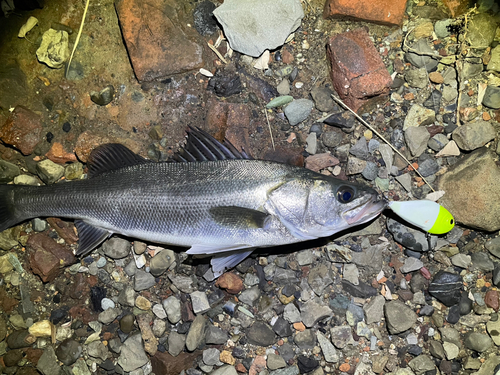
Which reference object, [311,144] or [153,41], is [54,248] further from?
[311,144]

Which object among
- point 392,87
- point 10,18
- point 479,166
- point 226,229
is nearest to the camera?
point 226,229

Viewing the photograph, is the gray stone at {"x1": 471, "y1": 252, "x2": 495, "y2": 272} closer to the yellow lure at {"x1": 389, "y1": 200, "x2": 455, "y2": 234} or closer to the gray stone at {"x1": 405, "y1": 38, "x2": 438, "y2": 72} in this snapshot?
the yellow lure at {"x1": 389, "y1": 200, "x2": 455, "y2": 234}

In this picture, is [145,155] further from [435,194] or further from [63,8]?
[435,194]

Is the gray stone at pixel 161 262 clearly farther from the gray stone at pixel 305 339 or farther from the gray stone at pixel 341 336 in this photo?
the gray stone at pixel 341 336

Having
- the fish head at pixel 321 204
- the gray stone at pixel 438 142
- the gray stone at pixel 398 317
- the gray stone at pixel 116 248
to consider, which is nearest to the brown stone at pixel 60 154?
the gray stone at pixel 116 248

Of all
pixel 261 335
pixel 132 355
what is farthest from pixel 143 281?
pixel 261 335

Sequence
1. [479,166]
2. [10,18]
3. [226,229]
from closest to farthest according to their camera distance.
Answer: [226,229], [479,166], [10,18]

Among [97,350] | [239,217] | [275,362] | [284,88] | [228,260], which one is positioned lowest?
[97,350]

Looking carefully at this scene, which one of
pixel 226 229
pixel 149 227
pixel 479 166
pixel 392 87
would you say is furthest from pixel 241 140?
pixel 479 166
